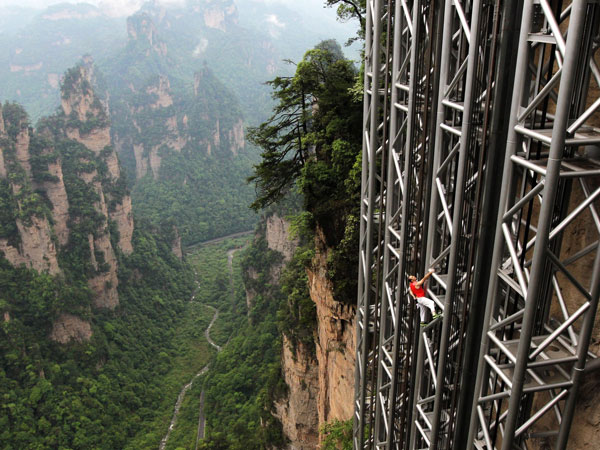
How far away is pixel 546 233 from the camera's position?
161 inches

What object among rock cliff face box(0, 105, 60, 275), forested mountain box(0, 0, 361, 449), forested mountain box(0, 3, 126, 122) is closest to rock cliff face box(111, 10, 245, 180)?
forested mountain box(0, 0, 361, 449)

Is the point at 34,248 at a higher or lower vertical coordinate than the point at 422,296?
lower

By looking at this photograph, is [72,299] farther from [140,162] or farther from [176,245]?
[140,162]

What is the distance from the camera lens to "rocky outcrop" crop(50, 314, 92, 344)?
39656 millimetres

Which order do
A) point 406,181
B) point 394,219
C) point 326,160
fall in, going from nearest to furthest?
point 406,181 → point 394,219 → point 326,160

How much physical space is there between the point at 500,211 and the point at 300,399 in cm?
1933

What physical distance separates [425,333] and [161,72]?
161m

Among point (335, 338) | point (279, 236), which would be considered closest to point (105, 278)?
point (279, 236)

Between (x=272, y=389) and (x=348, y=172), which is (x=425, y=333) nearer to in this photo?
(x=348, y=172)

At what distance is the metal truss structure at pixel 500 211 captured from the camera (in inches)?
166

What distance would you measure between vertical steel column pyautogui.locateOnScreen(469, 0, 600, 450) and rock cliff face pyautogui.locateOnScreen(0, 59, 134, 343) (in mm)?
41310

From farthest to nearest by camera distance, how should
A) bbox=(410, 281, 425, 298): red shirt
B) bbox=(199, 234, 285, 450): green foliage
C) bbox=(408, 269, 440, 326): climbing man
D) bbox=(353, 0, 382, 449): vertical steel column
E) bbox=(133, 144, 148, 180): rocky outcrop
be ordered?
1. bbox=(133, 144, 148, 180): rocky outcrop
2. bbox=(199, 234, 285, 450): green foliage
3. bbox=(353, 0, 382, 449): vertical steel column
4. bbox=(410, 281, 425, 298): red shirt
5. bbox=(408, 269, 440, 326): climbing man

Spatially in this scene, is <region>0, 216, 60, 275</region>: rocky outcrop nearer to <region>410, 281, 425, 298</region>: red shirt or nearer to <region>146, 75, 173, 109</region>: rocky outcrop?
<region>410, 281, 425, 298</region>: red shirt

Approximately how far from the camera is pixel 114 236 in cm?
5672
